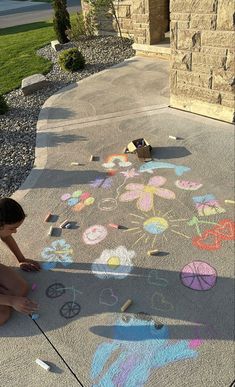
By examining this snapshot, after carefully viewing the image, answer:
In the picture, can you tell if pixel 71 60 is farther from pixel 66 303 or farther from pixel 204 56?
pixel 66 303

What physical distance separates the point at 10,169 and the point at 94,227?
229 cm

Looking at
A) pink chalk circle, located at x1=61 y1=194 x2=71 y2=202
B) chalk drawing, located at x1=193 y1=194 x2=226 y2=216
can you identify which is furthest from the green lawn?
chalk drawing, located at x1=193 y1=194 x2=226 y2=216

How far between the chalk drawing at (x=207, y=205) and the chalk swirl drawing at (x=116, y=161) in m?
1.41

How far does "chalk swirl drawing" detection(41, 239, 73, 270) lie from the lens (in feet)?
A: 13.3

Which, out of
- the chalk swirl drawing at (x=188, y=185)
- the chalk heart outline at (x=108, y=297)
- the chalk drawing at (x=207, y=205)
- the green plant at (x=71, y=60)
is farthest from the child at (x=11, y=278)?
the green plant at (x=71, y=60)

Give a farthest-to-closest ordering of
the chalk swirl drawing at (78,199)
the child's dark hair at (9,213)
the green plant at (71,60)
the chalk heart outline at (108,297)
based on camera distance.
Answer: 1. the green plant at (71,60)
2. the chalk swirl drawing at (78,199)
3. the chalk heart outline at (108,297)
4. the child's dark hair at (9,213)

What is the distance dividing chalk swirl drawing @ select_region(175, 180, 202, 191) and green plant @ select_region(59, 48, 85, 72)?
6.16 meters

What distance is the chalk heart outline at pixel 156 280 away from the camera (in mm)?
3643

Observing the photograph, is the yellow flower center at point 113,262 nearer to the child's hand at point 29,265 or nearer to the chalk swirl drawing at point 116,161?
the child's hand at point 29,265

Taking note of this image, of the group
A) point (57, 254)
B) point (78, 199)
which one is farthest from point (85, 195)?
point (57, 254)

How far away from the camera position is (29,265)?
3967 mm

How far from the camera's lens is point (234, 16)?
17.9ft

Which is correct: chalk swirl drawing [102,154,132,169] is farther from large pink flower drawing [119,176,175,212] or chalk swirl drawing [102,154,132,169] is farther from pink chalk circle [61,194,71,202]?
pink chalk circle [61,194,71,202]

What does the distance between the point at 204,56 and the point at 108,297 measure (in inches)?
181
